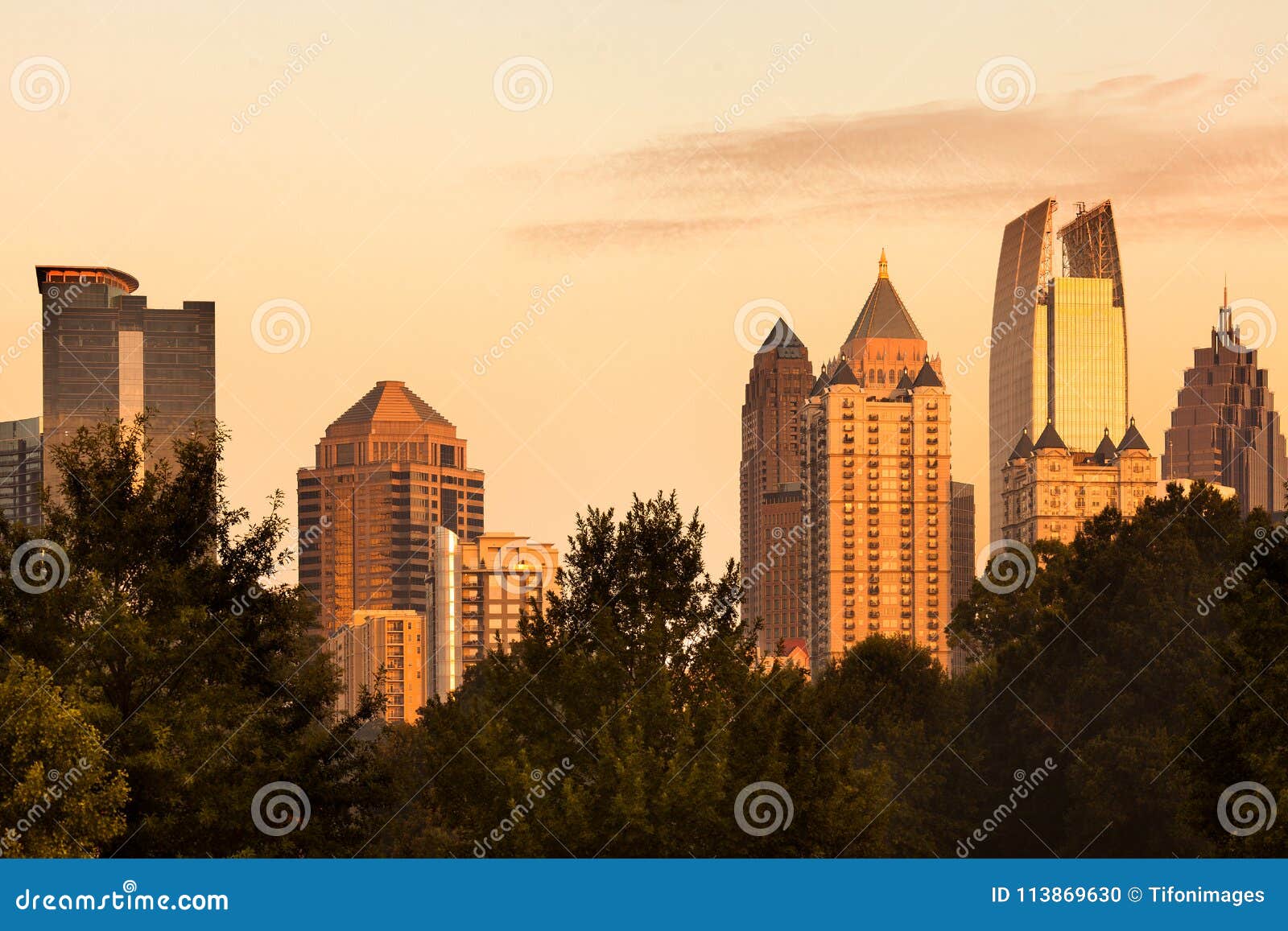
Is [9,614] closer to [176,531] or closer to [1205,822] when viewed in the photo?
[176,531]

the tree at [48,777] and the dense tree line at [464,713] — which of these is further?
the dense tree line at [464,713]

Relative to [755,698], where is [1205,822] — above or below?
below

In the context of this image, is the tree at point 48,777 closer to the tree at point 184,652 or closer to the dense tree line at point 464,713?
the dense tree line at point 464,713

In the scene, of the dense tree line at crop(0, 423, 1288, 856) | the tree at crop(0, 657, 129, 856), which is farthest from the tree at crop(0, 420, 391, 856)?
the tree at crop(0, 657, 129, 856)

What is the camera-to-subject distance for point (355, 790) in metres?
54.0

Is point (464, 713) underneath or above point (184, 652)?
underneath

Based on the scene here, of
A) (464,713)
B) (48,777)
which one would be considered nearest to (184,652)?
(48,777)

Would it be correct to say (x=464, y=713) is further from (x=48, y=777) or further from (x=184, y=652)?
(x=48, y=777)

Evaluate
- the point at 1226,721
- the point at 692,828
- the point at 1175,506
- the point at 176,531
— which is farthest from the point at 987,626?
the point at 176,531

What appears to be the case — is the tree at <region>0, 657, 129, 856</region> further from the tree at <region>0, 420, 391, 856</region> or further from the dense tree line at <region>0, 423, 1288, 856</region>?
the tree at <region>0, 420, 391, 856</region>

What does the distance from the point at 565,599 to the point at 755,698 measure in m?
7.38

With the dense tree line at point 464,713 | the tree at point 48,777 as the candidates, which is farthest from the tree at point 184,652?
the tree at point 48,777

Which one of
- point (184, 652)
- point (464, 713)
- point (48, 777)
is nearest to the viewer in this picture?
point (48, 777)

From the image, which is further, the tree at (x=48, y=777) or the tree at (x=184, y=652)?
the tree at (x=184, y=652)
